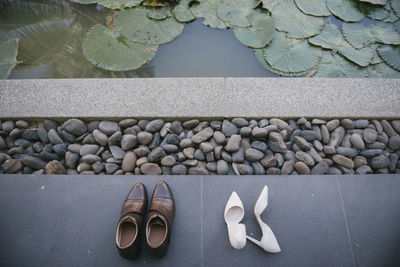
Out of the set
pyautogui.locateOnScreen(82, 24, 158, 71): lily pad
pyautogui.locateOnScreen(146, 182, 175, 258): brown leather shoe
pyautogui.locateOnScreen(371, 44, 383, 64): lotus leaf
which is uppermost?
pyautogui.locateOnScreen(82, 24, 158, 71): lily pad

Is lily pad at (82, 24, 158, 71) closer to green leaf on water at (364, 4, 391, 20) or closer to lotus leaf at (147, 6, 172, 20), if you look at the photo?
lotus leaf at (147, 6, 172, 20)

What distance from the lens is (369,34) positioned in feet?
5.86

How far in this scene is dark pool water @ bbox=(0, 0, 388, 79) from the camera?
1.79 meters

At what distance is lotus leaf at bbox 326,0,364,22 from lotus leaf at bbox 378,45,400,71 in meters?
0.35

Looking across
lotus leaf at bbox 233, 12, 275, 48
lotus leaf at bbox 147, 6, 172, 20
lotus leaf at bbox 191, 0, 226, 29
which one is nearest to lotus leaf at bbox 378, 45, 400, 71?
lotus leaf at bbox 233, 12, 275, 48

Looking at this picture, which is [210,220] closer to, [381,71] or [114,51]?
[114,51]

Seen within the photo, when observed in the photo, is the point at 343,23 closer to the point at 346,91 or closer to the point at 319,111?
the point at 346,91

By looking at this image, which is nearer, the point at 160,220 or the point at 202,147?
the point at 160,220

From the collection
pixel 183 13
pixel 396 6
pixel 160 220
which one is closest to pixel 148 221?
pixel 160 220

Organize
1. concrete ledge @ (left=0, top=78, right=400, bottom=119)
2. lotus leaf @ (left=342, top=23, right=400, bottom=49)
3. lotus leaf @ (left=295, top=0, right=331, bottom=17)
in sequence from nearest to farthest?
concrete ledge @ (left=0, top=78, right=400, bottom=119), lotus leaf @ (left=342, top=23, right=400, bottom=49), lotus leaf @ (left=295, top=0, right=331, bottom=17)

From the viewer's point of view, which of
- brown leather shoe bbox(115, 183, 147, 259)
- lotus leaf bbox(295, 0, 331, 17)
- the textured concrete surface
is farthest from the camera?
lotus leaf bbox(295, 0, 331, 17)

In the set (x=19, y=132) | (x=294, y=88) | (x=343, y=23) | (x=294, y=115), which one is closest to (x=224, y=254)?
(x=294, y=115)

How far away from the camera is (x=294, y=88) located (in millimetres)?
1517

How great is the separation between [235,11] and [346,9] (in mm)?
968
